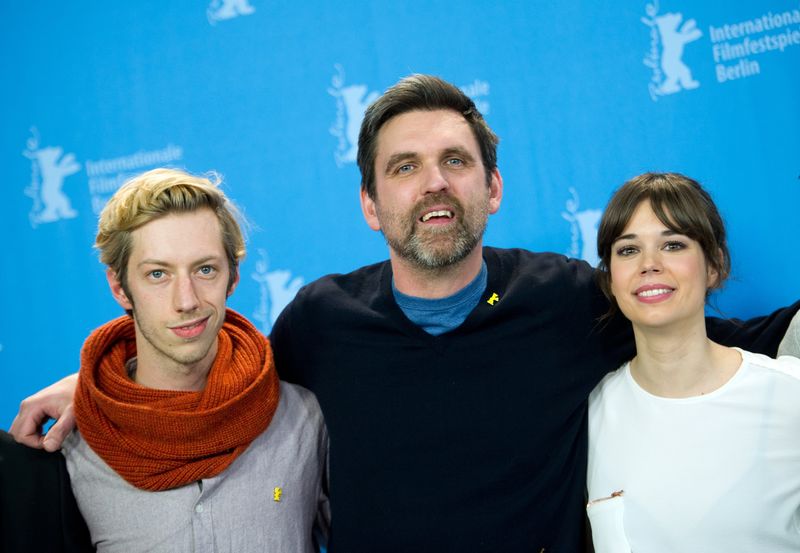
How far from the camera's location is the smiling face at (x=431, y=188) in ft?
5.98

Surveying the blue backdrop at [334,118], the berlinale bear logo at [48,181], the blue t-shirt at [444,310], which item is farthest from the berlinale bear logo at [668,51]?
the berlinale bear logo at [48,181]

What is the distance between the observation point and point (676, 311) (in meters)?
1.66

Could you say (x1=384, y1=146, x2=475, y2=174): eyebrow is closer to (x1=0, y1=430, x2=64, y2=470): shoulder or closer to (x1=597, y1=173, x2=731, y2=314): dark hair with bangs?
(x1=597, y1=173, x2=731, y2=314): dark hair with bangs

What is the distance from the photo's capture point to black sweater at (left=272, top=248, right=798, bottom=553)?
174 cm

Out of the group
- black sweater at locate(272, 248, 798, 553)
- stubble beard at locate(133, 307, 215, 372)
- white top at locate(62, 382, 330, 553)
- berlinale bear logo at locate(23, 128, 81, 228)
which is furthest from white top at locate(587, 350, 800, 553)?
berlinale bear logo at locate(23, 128, 81, 228)

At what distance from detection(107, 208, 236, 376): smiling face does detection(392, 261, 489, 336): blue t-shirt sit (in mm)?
483

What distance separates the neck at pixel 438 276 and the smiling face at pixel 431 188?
0.07 ft

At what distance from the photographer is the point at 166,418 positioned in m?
1.66

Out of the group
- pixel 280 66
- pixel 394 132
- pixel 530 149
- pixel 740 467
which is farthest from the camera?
pixel 280 66

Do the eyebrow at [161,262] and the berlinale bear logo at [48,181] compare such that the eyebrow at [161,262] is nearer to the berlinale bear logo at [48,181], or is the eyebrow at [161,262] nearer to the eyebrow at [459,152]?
the eyebrow at [459,152]

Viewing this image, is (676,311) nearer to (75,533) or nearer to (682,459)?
(682,459)

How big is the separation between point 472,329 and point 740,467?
2.16 ft

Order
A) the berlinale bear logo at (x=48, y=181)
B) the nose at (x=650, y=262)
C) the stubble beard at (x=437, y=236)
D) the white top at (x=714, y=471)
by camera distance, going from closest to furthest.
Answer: the white top at (x=714, y=471)
the nose at (x=650, y=262)
the stubble beard at (x=437, y=236)
the berlinale bear logo at (x=48, y=181)

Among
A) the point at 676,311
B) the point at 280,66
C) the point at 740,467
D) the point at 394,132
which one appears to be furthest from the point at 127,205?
the point at 740,467
